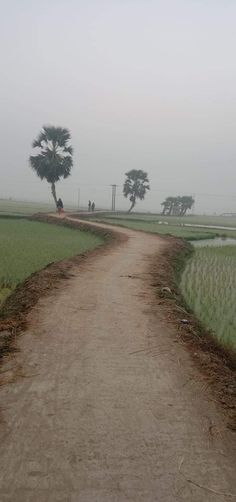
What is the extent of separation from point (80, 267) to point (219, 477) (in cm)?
872

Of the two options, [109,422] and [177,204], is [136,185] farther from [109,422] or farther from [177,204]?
[109,422]

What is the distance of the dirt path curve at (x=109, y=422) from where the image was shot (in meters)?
2.75

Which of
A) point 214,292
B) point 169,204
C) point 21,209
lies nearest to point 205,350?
point 214,292

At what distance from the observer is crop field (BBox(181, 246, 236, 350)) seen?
7.16m

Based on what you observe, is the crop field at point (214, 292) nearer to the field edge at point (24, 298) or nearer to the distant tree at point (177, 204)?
the field edge at point (24, 298)

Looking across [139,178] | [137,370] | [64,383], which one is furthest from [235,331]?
[139,178]

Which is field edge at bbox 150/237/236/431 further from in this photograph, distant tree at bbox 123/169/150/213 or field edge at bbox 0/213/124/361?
distant tree at bbox 123/169/150/213

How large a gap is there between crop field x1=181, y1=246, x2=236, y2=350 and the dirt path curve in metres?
1.33

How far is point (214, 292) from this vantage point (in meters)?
10.0

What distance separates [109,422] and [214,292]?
6.96 metres

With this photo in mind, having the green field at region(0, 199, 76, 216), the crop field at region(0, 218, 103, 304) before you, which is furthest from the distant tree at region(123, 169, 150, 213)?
the crop field at region(0, 218, 103, 304)

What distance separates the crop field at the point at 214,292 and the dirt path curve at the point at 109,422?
4.35ft

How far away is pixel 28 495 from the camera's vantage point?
2625 mm

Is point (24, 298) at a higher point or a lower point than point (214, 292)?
higher
